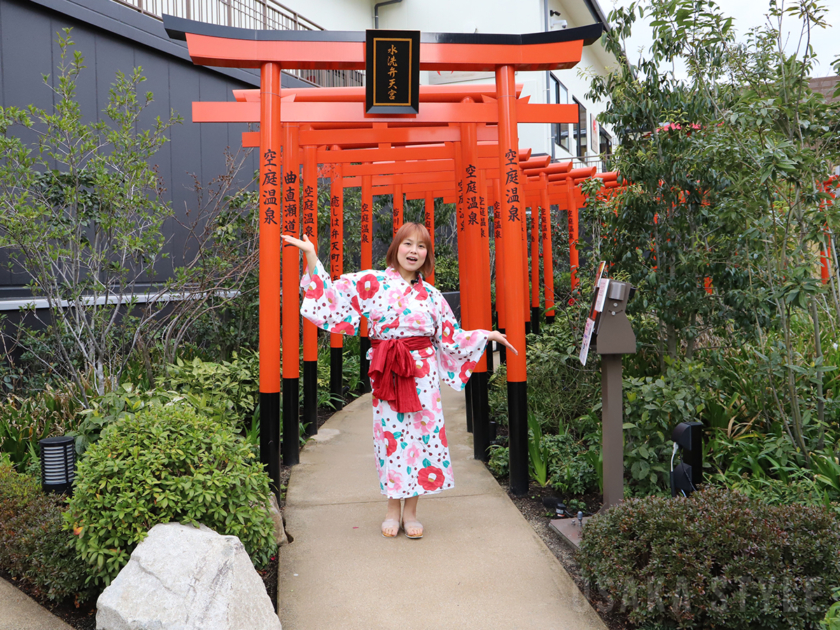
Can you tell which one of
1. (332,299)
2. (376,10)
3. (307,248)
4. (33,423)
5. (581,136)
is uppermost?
(376,10)

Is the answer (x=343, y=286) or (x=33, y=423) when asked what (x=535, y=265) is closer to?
(x=343, y=286)

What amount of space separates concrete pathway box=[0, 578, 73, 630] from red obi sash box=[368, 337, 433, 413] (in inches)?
68.6

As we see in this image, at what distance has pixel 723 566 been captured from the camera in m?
2.47

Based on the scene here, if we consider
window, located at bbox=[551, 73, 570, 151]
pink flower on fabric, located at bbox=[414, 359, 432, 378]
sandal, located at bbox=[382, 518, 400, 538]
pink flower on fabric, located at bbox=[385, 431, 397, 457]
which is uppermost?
window, located at bbox=[551, 73, 570, 151]

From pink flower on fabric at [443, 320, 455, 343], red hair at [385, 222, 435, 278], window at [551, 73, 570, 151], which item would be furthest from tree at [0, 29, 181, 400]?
window at [551, 73, 570, 151]

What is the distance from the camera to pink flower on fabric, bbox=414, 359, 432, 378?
11.3 ft

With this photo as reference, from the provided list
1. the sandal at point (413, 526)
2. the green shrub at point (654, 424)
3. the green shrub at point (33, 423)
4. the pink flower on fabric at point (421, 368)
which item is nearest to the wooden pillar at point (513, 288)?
the green shrub at point (654, 424)

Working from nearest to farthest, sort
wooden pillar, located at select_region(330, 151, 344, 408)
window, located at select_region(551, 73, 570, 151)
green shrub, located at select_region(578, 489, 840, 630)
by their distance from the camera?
1. green shrub, located at select_region(578, 489, 840, 630)
2. wooden pillar, located at select_region(330, 151, 344, 408)
3. window, located at select_region(551, 73, 570, 151)

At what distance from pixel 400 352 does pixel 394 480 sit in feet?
2.34

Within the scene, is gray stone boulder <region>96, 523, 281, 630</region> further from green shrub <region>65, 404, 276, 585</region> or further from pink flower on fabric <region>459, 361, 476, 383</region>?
pink flower on fabric <region>459, 361, 476, 383</region>

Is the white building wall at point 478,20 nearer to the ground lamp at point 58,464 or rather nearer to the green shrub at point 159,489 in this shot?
the ground lamp at point 58,464

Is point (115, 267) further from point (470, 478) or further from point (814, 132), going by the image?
point (814, 132)

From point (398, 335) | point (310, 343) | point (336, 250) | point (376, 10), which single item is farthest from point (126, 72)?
point (376, 10)

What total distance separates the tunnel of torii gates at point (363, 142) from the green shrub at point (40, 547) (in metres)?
1.24
